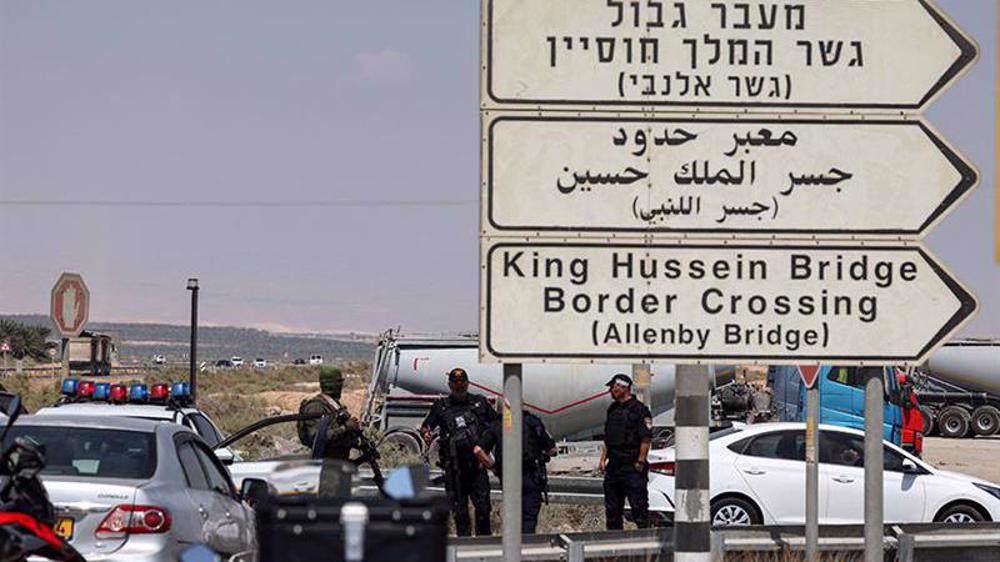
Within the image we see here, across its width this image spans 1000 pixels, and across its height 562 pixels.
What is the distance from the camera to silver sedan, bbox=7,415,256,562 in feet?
33.6

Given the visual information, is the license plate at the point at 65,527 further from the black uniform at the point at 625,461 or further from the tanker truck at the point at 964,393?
the tanker truck at the point at 964,393

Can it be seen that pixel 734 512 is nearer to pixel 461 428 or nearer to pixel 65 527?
pixel 461 428

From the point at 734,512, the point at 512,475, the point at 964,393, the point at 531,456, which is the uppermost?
the point at 964,393

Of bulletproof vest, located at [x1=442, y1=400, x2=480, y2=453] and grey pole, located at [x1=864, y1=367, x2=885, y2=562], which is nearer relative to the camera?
grey pole, located at [x1=864, y1=367, x2=885, y2=562]

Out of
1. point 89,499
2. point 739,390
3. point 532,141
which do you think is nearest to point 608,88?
point 532,141

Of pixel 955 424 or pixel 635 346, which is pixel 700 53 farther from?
pixel 955 424

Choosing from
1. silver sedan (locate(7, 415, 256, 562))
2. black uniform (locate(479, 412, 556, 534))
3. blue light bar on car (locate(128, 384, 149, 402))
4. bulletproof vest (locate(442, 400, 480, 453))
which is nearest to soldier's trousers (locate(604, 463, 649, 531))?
black uniform (locate(479, 412, 556, 534))

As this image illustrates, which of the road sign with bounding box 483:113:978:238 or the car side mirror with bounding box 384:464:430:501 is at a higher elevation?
the road sign with bounding box 483:113:978:238

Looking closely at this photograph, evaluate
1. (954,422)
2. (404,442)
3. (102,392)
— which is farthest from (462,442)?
(954,422)

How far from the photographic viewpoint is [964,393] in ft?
168

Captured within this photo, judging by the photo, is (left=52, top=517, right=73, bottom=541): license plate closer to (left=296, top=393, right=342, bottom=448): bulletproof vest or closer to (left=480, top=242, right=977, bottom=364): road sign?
(left=480, top=242, right=977, bottom=364): road sign

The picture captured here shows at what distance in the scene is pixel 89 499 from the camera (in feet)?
33.8

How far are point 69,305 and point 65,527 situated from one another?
45.6 feet

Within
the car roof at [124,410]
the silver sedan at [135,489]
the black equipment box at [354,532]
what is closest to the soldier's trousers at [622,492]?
the car roof at [124,410]
